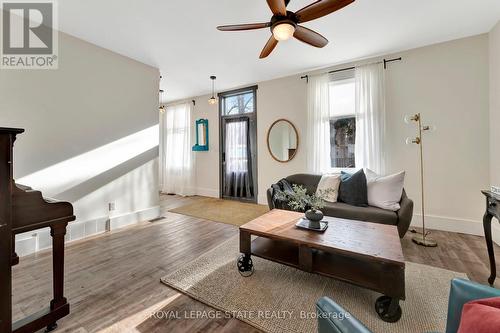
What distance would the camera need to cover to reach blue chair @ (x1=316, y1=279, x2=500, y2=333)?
63 centimetres

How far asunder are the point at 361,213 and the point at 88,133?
4.01 meters

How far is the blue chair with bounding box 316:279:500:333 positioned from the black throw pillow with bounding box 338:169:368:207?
2160 mm

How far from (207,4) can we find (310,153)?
9.49ft

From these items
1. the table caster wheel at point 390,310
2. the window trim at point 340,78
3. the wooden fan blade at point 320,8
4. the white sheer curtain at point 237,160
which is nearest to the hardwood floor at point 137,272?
the table caster wheel at point 390,310

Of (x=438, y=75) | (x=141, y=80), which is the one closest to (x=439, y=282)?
(x=438, y=75)

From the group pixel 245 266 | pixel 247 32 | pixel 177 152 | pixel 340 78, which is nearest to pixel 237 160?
pixel 177 152

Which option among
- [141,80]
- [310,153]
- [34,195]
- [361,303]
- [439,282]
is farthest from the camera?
[310,153]

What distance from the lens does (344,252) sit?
1.51m

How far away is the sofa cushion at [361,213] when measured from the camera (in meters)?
2.51

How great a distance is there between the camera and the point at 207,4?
7.32ft

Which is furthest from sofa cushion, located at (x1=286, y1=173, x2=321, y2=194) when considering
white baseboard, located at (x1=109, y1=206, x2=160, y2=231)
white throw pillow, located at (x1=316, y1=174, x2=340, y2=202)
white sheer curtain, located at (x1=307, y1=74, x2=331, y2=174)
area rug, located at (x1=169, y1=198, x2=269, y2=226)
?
white baseboard, located at (x1=109, y1=206, x2=160, y2=231)

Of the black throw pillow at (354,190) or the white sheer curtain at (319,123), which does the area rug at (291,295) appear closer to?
the black throw pillow at (354,190)

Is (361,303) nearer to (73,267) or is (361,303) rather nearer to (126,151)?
(73,267)

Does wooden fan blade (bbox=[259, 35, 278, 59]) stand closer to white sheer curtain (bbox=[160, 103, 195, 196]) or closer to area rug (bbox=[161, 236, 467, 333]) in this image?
area rug (bbox=[161, 236, 467, 333])
